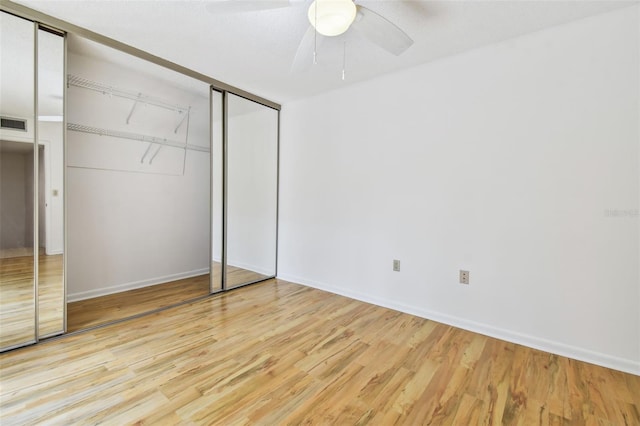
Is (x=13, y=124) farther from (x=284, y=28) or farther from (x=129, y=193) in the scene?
(x=284, y=28)

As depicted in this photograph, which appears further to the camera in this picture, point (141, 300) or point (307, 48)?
point (141, 300)

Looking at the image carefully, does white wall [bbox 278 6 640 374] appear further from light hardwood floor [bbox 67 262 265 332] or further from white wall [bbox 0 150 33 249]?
white wall [bbox 0 150 33 249]

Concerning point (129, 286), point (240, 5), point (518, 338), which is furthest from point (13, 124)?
point (518, 338)

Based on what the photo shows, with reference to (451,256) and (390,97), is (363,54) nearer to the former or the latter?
(390,97)

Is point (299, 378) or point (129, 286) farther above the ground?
point (129, 286)

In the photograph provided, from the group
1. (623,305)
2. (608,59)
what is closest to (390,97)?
(608,59)

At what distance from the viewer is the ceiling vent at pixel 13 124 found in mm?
1976

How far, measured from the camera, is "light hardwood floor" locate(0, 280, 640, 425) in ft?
5.08

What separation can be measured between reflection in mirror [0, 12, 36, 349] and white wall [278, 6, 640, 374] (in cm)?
260

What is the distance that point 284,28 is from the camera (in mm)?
2197

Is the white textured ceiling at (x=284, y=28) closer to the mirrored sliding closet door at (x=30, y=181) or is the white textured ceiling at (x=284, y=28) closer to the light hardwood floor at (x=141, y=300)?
the mirrored sliding closet door at (x=30, y=181)

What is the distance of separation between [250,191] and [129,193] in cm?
132

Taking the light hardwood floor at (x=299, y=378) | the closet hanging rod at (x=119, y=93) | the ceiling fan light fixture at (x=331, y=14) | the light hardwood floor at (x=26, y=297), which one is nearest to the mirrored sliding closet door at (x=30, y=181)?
the light hardwood floor at (x=26, y=297)

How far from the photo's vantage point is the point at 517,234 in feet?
7.69
